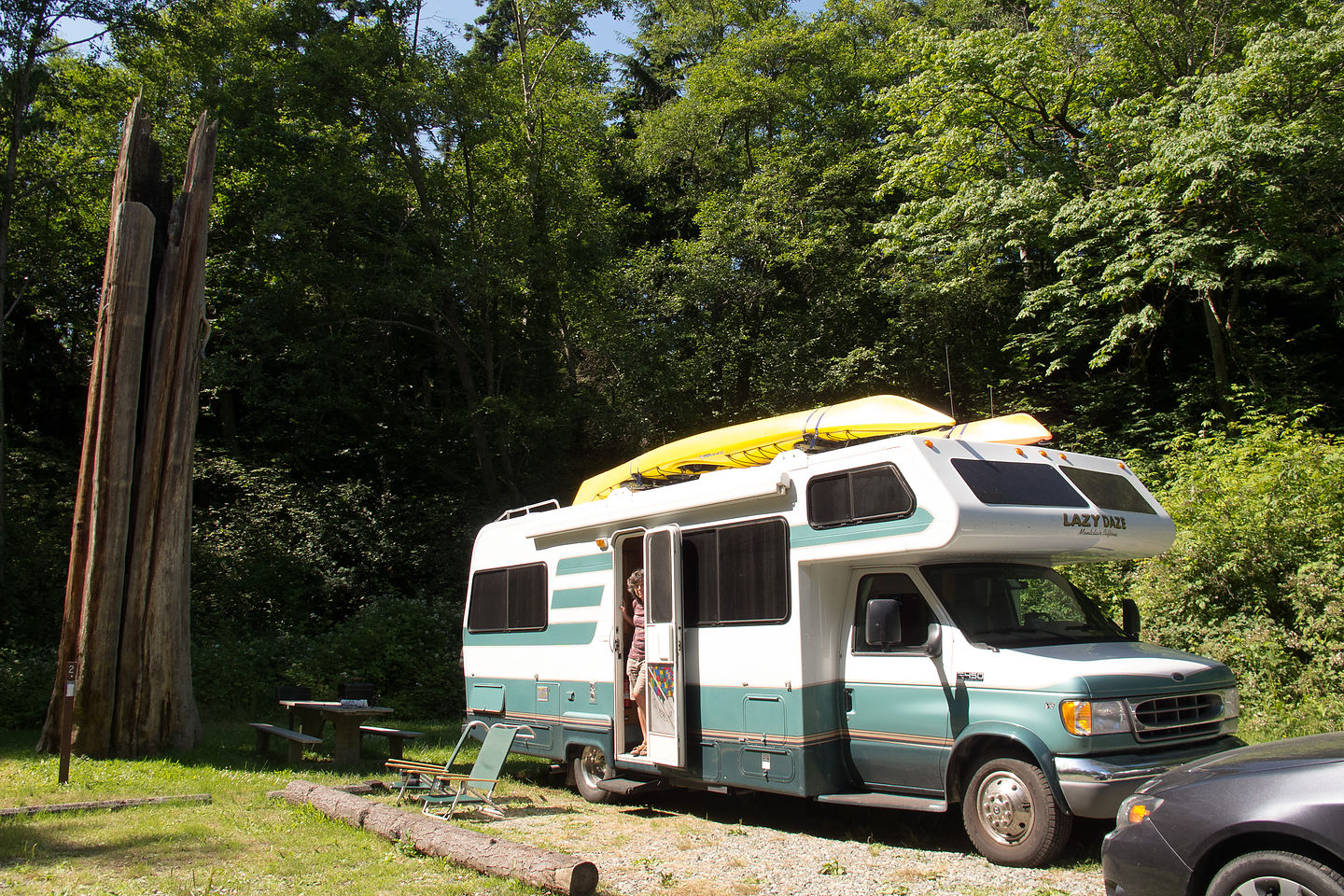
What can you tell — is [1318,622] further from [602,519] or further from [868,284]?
[868,284]

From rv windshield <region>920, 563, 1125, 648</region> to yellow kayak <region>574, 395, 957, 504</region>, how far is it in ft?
4.93

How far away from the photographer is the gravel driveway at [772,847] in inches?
220

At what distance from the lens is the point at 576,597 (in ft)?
29.9

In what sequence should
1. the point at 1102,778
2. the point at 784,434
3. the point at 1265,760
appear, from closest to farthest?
the point at 1265,760
the point at 1102,778
the point at 784,434

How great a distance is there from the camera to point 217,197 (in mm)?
20391

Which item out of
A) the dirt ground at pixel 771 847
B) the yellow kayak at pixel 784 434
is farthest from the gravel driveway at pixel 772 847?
the yellow kayak at pixel 784 434

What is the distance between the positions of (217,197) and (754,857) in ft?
64.0

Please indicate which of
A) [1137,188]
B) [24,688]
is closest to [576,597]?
[24,688]

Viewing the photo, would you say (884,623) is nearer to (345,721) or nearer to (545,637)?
(545,637)

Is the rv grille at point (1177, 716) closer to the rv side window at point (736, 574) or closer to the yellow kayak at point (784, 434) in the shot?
the rv side window at point (736, 574)

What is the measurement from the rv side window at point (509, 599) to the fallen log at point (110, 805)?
132 inches

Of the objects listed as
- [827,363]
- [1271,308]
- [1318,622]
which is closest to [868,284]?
[827,363]

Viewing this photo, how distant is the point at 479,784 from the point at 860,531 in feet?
14.1

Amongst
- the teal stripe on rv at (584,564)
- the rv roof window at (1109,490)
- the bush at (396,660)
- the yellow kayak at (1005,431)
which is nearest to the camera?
the rv roof window at (1109,490)
